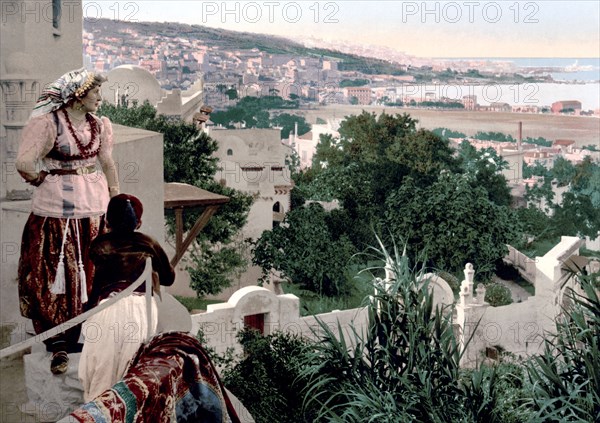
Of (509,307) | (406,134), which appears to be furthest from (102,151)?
(509,307)

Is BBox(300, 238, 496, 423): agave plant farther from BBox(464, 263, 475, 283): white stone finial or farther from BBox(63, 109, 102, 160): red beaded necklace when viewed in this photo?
BBox(63, 109, 102, 160): red beaded necklace

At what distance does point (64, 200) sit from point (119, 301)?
73cm

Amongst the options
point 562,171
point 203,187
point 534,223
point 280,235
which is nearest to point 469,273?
point 534,223

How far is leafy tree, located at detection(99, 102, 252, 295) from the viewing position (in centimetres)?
813

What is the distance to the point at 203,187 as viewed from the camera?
838 cm

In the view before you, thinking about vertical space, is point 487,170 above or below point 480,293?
above

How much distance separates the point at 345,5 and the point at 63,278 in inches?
145

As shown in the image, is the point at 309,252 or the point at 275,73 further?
the point at 309,252

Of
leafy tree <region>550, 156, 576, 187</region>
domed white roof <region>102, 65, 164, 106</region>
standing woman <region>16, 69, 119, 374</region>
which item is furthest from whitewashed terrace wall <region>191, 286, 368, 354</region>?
leafy tree <region>550, 156, 576, 187</region>

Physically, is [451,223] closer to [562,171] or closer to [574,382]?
[562,171]

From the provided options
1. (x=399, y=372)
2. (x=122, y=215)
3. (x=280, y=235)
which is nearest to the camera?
(x=122, y=215)

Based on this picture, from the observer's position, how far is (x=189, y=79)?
27.3ft

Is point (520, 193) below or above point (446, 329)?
above

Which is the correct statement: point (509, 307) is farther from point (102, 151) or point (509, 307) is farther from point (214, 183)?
point (102, 151)
